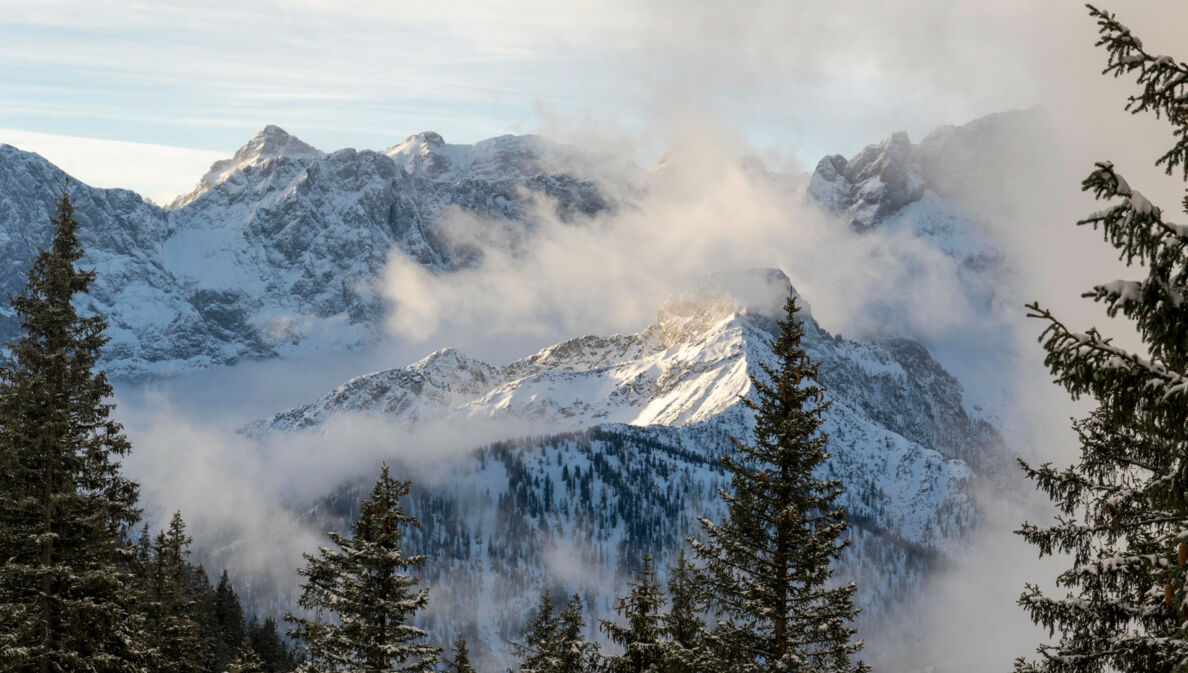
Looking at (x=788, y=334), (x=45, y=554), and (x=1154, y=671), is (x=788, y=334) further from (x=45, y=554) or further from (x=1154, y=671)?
(x=45, y=554)

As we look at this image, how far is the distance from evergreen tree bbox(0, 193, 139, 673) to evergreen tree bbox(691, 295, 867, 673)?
578 inches

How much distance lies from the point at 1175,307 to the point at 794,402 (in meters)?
11.4

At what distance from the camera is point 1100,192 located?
10.4m

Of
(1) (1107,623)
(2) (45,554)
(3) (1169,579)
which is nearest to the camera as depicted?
(3) (1169,579)

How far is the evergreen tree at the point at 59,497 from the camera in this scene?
2392cm

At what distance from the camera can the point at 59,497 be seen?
2395 centimetres

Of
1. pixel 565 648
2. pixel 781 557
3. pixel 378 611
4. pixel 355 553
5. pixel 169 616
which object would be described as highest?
pixel 169 616

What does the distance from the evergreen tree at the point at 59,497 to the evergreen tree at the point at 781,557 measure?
14689mm

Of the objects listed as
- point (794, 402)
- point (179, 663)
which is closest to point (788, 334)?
point (794, 402)

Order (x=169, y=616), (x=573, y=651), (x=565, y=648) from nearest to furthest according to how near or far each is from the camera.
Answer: (x=573, y=651) < (x=565, y=648) < (x=169, y=616)

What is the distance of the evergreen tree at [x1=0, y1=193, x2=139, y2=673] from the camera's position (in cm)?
2392

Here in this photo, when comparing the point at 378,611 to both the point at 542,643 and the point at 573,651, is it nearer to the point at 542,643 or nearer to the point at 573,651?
the point at 573,651

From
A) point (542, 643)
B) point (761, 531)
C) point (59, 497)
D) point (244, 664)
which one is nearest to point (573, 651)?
point (542, 643)

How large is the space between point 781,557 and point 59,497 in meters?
16.9
